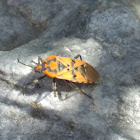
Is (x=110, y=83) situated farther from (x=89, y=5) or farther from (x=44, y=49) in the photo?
(x=89, y=5)

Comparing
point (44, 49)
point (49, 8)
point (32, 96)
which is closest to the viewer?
point (32, 96)

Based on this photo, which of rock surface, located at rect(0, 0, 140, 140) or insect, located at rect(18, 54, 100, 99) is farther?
insect, located at rect(18, 54, 100, 99)

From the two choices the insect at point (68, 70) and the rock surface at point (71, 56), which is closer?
the rock surface at point (71, 56)

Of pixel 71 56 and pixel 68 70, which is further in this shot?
pixel 71 56

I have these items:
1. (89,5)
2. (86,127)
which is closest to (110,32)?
(89,5)
